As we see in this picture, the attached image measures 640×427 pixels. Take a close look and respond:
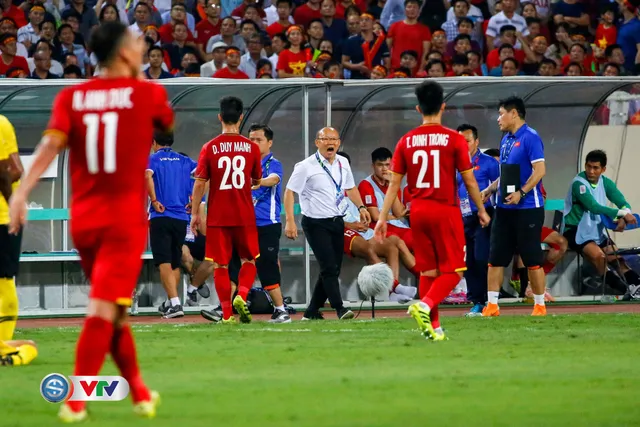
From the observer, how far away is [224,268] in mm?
13867

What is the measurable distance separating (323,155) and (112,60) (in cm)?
802

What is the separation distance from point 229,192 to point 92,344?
720 cm

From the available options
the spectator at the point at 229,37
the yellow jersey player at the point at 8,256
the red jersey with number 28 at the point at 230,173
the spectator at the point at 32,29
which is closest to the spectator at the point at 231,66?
the spectator at the point at 229,37

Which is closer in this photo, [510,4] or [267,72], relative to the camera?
[267,72]

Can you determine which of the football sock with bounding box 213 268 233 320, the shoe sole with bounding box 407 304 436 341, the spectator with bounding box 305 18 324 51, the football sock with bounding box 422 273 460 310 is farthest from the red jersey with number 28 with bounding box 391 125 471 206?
the spectator with bounding box 305 18 324 51

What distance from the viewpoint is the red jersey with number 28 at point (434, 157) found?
11516 millimetres

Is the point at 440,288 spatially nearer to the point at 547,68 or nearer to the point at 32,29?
the point at 547,68

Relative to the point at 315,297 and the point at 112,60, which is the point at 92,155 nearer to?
the point at 112,60

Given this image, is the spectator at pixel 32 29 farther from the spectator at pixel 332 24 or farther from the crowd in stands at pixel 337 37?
the spectator at pixel 332 24

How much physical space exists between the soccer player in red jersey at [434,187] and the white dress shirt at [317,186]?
9.93 ft

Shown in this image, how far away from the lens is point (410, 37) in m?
21.8

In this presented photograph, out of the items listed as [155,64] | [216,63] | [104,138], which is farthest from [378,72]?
[104,138]

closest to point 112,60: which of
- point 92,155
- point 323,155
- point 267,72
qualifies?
point 92,155

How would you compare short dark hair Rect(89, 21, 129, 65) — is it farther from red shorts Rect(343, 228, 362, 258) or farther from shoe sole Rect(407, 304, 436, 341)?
red shorts Rect(343, 228, 362, 258)
